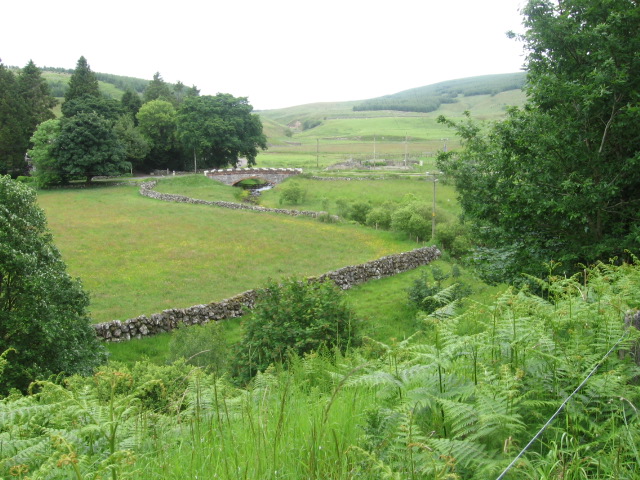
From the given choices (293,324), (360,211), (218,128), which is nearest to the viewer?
(293,324)

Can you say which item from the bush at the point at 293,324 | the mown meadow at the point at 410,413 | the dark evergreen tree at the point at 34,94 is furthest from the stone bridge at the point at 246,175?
the mown meadow at the point at 410,413

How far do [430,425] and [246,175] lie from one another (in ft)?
230

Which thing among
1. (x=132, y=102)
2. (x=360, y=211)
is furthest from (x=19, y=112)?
(x=360, y=211)

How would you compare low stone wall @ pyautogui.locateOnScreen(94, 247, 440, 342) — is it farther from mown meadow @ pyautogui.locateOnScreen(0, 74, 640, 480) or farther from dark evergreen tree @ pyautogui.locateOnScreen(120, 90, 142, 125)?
dark evergreen tree @ pyautogui.locateOnScreen(120, 90, 142, 125)

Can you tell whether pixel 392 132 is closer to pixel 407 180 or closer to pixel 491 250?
pixel 407 180

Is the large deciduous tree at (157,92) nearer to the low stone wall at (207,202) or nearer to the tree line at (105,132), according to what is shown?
the tree line at (105,132)

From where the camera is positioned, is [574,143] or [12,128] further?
[12,128]

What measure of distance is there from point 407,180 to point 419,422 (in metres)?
66.6

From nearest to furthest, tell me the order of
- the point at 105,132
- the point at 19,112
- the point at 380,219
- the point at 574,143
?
the point at 574,143
the point at 380,219
the point at 105,132
the point at 19,112

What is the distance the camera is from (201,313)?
20172 mm

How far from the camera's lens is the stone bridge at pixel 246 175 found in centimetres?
7144

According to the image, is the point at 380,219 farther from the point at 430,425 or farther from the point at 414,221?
the point at 430,425

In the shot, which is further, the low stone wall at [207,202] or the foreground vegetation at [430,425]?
the low stone wall at [207,202]

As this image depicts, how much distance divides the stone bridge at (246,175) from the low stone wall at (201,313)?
4729 cm
